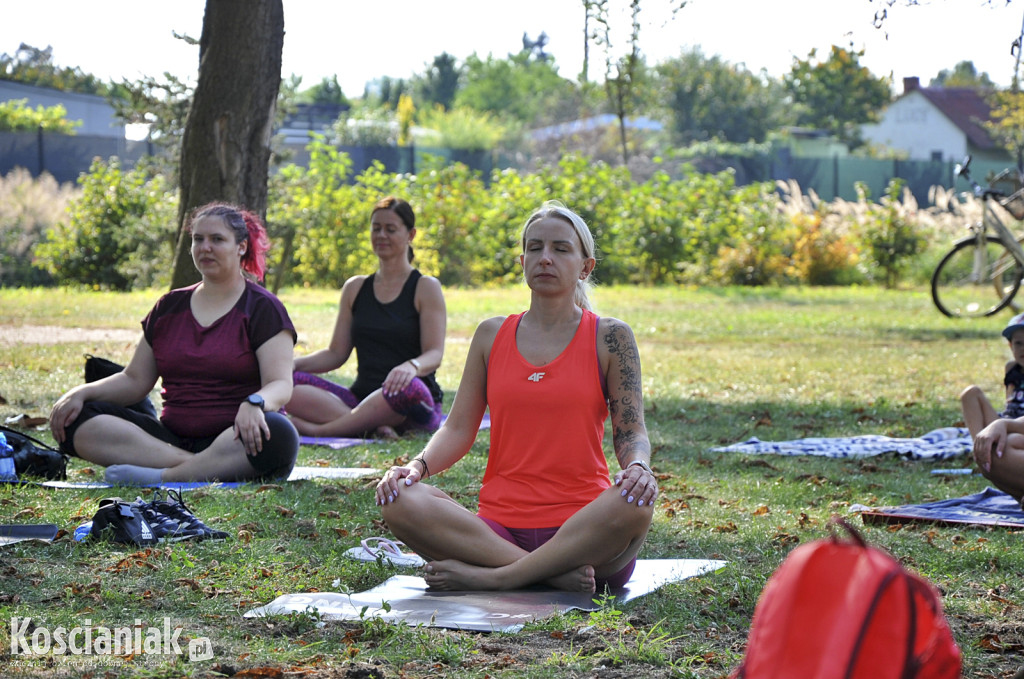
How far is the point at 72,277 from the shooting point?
19.1m

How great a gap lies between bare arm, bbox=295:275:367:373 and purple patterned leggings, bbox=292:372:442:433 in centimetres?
13

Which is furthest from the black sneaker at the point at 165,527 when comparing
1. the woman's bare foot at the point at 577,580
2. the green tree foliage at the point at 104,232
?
the green tree foliage at the point at 104,232

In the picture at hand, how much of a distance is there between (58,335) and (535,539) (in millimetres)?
9483

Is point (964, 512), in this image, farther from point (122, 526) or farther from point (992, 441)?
point (122, 526)

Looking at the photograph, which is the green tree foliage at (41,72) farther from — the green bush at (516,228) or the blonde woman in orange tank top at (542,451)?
the blonde woman in orange tank top at (542,451)

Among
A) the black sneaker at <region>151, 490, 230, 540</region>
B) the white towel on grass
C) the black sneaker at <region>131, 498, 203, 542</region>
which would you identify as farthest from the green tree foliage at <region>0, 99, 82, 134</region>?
the black sneaker at <region>131, 498, 203, 542</region>

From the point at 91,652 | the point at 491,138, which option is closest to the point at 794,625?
the point at 91,652

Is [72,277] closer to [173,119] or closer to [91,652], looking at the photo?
[173,119]

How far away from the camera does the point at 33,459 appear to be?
222 inches

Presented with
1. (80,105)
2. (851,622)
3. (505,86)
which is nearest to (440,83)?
(505,86)

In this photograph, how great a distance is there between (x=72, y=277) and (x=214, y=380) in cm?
1454

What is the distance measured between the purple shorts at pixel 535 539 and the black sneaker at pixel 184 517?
117 centimetres

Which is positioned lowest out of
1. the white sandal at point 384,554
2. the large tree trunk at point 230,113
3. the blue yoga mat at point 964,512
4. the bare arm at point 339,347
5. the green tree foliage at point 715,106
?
the blue yoga mat at point 964,512

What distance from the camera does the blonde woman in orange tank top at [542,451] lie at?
383cm
